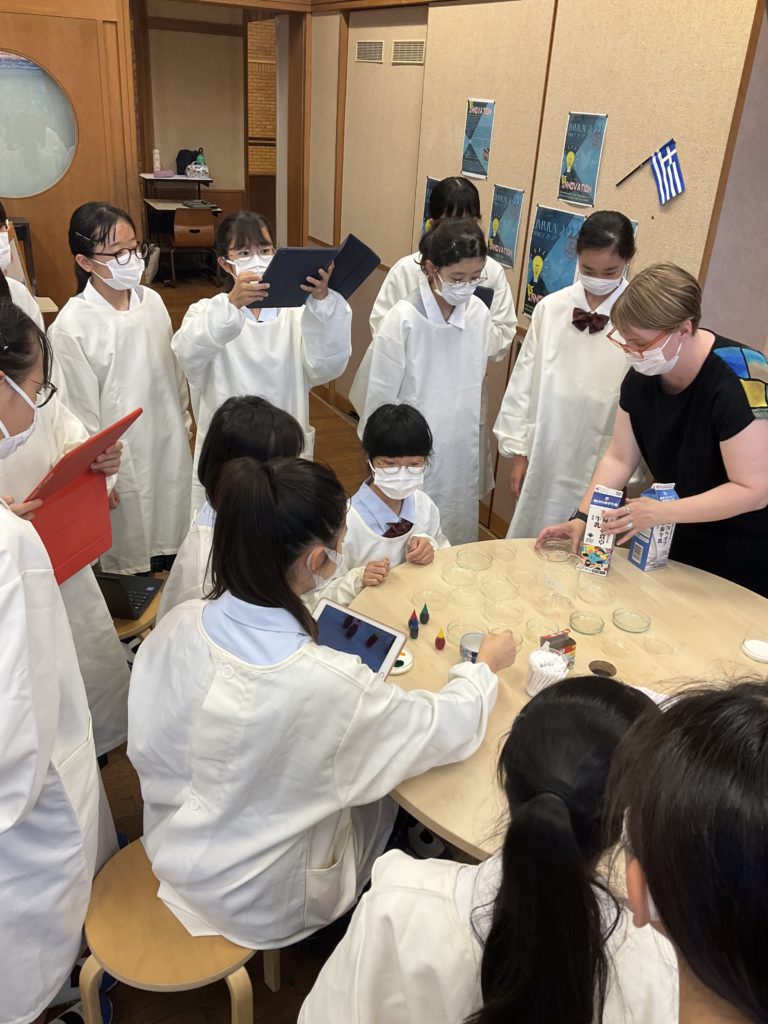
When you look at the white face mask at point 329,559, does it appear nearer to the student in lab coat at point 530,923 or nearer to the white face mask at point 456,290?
the student in lab coat at point 530,923

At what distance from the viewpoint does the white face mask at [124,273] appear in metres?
2.64

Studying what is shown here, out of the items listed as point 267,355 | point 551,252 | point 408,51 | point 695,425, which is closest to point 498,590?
point 695,425

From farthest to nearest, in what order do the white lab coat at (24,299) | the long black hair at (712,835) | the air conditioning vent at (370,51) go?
1. the air conditioning vent at (370,51)
2. the white lab coat at (24,299)
3. the long black hair at (712,835)

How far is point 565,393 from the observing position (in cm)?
285

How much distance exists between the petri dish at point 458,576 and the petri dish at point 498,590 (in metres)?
0.03

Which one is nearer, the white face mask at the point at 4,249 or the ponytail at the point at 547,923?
the ponytail at the point at 547,923

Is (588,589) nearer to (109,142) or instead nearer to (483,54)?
(483,54)

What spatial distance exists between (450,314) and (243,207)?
24.9 feet

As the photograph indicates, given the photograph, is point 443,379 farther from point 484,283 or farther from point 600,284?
point 600,284

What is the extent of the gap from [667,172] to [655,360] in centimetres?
108

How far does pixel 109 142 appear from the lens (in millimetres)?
4566

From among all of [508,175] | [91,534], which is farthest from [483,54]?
[91,534]

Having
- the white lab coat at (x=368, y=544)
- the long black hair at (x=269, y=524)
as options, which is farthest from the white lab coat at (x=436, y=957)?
the white lab coat at (x=368, y=544)

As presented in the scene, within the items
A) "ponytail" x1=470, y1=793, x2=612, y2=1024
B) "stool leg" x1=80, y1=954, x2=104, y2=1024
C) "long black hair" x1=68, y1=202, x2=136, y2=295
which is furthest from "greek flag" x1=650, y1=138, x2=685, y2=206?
"stool leg" x1=80, y1=954, x2=104, y2=1024
